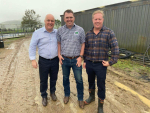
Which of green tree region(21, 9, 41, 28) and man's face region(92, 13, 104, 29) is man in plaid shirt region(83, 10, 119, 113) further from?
green tree region(21, 9, 41, 28)

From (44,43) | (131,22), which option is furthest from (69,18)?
(131,22)

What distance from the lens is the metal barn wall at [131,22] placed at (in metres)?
6.25

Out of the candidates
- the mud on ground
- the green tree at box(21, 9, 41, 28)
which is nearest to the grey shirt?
the mud on ground

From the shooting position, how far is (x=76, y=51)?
2295mm

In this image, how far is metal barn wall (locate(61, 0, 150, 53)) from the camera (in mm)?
6254

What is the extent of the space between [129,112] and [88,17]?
899cm

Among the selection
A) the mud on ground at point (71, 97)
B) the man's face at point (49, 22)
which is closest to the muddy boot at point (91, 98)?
the mud on ground at point (71, 97)

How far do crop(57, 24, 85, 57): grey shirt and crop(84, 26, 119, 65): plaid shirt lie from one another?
177 mm

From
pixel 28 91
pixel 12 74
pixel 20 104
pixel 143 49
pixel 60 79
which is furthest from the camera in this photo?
pixel 143 49

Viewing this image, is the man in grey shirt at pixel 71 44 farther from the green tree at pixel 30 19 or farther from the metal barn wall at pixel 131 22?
the green tree at pixel 30 19

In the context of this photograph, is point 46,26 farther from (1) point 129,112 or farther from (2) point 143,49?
(2) point 143,49

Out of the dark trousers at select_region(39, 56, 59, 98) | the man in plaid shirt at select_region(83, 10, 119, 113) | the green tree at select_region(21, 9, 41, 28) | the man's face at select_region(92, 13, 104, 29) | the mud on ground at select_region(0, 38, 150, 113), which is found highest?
the green tree at select_region(21, 9, 41, 28)

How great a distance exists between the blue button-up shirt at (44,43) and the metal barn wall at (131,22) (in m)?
6.00

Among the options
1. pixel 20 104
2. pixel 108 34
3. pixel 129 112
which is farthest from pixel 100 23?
pixel 20 104
